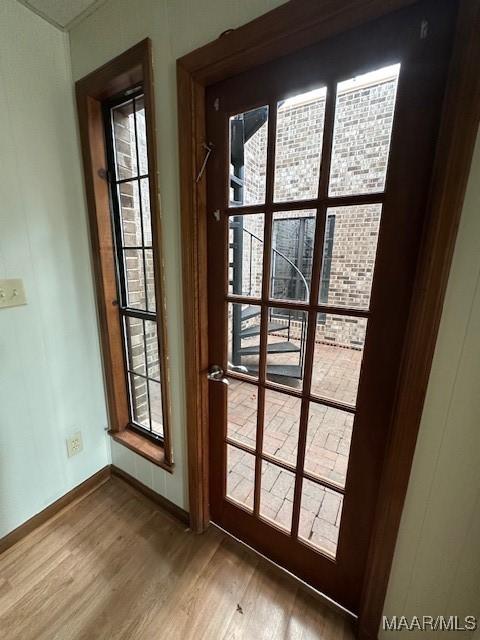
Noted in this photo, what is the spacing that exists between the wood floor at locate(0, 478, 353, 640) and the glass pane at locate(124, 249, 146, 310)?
47.1 inches

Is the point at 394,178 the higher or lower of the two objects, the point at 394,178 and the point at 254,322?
the higher

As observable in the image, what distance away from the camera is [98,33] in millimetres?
1114

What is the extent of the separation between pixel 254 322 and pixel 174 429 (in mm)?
710

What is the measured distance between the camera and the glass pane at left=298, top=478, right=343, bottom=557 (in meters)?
1.11

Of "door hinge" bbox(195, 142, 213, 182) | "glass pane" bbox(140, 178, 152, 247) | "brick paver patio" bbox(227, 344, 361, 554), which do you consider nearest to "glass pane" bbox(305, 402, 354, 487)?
"brick paver patio" bbox(227, 344, 361, 554)

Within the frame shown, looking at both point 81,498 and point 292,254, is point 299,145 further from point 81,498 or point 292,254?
point 81,498

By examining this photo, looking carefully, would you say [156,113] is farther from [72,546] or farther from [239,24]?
[72,546]

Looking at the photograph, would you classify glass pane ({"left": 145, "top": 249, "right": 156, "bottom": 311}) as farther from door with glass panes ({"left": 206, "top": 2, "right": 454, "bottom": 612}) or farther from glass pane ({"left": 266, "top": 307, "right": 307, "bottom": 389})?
glass pane ({"left": 266, "top": 307, "right": 307, "bottom": 389})

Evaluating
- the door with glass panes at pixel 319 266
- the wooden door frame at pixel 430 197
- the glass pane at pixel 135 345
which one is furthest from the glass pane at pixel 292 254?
the glass pane at pixel 135 345

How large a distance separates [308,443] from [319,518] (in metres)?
0.40

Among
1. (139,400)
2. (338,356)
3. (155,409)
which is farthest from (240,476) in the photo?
(338,356)

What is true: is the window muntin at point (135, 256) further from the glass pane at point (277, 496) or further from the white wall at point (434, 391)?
the glass pane at point (277, 496)

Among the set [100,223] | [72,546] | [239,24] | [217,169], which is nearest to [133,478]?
[72,546]

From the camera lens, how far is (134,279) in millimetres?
1496
